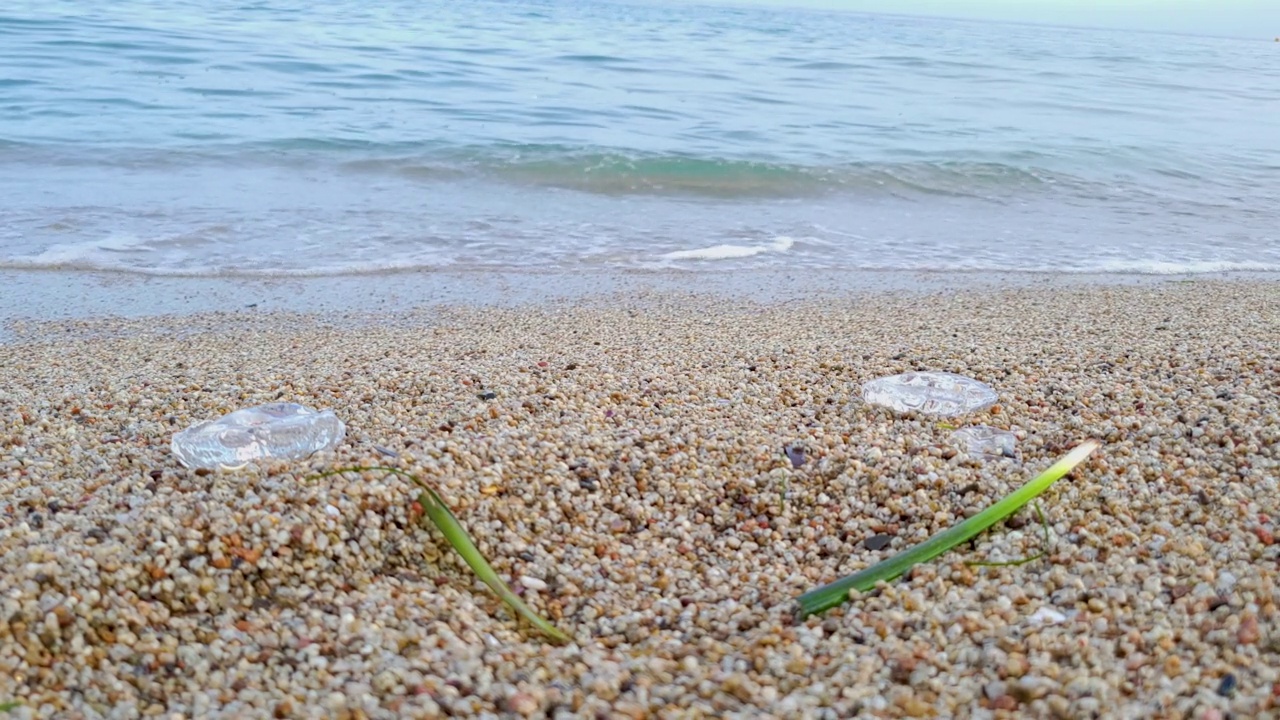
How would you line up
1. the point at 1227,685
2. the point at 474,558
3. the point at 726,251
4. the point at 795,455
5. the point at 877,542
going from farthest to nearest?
the point at 726,251 < the point at 795,455 < the point at 877,542 < the point at 474,558 < the point at 1227,685

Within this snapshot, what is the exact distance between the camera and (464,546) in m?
1.94

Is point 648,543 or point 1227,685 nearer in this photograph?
point 1227,685

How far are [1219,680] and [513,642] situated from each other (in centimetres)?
108

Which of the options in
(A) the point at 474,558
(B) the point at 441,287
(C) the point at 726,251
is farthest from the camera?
(C) the point at 726,251

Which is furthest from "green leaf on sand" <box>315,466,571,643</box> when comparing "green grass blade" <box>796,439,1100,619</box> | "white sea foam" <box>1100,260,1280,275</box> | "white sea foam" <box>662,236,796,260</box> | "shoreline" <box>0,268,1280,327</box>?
"white sea foam" <box>1100,260,1280,275</box>

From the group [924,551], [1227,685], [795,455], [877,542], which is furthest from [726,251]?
[1227,685]

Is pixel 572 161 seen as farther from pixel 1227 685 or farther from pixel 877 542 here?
pixel 1227 685

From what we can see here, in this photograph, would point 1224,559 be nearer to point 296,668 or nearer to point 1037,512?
point 1037,512

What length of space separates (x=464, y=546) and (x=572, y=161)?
306 inches

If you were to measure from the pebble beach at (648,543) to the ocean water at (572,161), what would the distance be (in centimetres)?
310

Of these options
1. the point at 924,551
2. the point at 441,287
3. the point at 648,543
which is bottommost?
the point at 441,287

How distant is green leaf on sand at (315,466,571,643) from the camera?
1.76 meters

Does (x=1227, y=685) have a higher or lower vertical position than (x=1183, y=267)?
higher

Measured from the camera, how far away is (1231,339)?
12.4 ft
